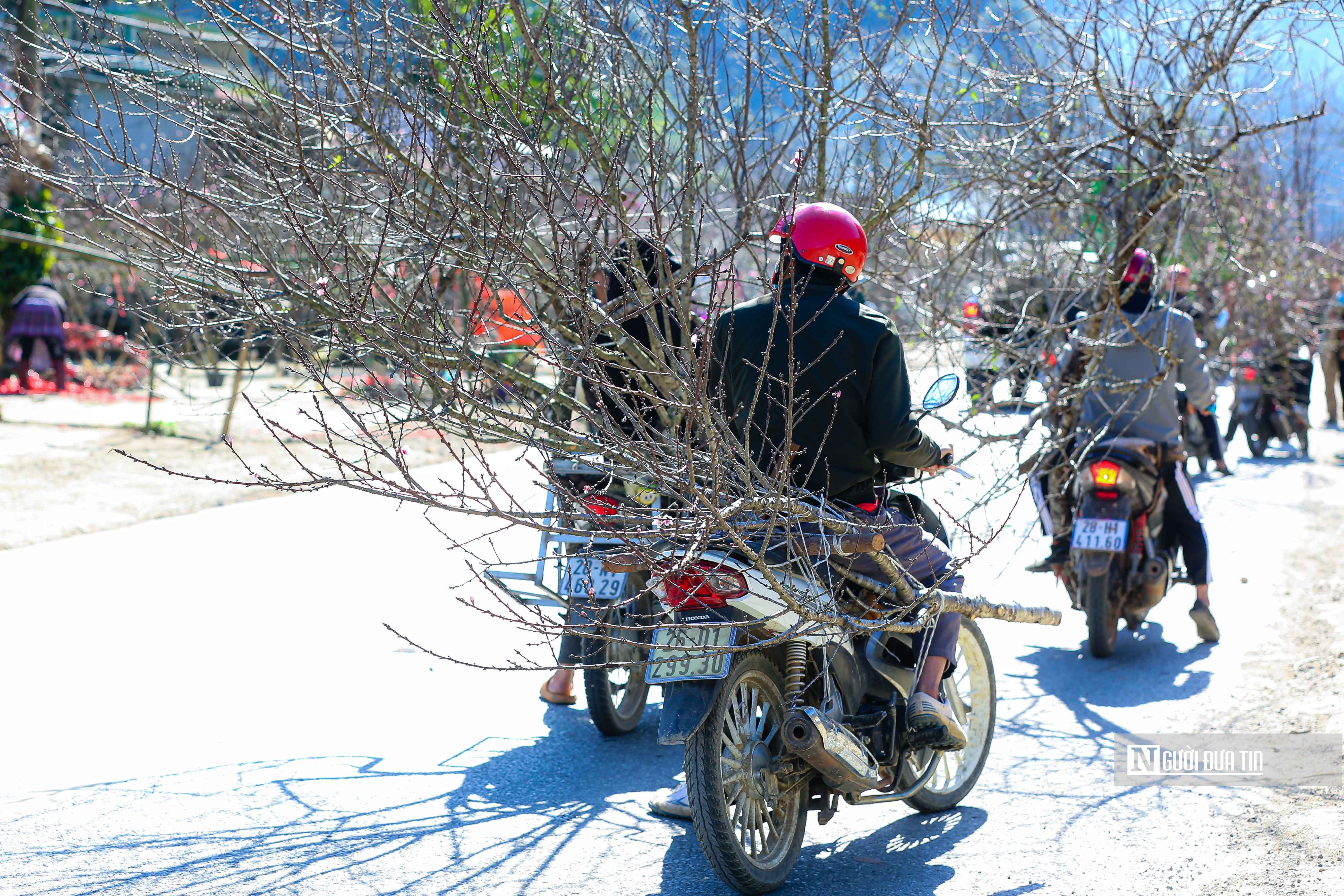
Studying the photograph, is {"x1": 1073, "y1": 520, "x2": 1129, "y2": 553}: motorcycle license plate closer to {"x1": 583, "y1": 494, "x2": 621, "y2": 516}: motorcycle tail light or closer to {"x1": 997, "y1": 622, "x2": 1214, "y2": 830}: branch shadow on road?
{"x1": 997, "y1": 622, "x2": 1214, "y2": 830}: branch shadow on road

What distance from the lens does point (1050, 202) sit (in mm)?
7305

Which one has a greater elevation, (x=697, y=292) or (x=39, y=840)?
(x=697, y=292)

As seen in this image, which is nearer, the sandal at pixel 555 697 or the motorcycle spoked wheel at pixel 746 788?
the motorcycle spoked wheel at pixel 746 788

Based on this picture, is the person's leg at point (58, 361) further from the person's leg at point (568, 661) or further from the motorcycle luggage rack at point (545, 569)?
the person's leg at point (568, 661)

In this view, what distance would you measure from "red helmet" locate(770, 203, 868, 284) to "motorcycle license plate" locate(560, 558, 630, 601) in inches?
76.9

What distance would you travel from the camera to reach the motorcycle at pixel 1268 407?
16.5m

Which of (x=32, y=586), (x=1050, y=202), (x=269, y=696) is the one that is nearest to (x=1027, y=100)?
(x=1050, y=202)

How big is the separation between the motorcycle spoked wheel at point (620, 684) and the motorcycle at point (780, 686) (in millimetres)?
1147

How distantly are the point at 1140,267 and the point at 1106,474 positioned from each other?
1.12m

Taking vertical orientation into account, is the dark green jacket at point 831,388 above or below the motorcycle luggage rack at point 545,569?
above

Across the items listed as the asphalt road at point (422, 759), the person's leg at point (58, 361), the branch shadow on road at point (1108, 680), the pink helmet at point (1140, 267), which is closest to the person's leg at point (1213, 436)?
the asphalt road at point (422, 759)

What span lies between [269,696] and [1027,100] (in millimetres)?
4935

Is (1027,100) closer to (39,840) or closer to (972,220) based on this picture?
(972,220)

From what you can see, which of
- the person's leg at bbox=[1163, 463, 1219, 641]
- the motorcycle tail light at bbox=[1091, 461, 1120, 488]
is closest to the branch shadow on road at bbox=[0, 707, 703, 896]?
the motorcycle tail light at bbox=[1091, 461, 1120, 488]
